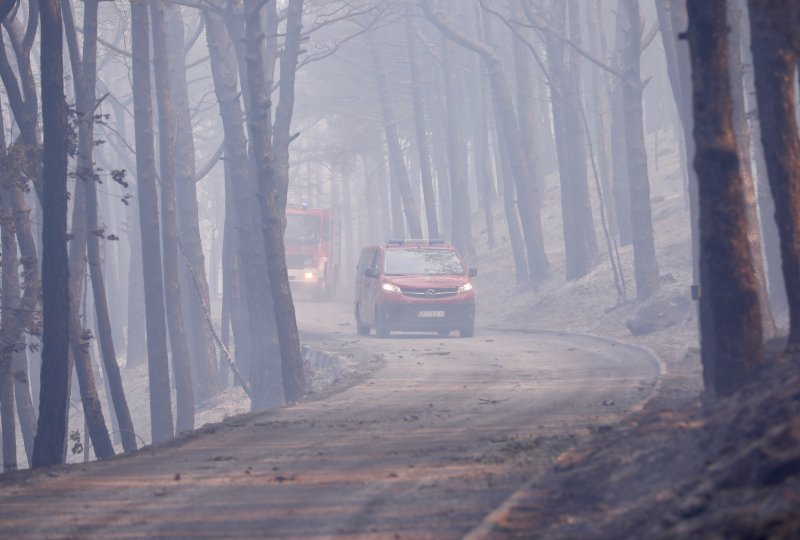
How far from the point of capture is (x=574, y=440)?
34.7 ft

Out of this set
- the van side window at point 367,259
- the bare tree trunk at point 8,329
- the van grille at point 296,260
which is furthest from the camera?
the van grille at point 296,260

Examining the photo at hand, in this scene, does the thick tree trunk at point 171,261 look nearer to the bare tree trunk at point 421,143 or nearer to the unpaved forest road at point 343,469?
the unpaved forest road at point 343,469

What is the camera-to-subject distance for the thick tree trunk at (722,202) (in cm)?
966

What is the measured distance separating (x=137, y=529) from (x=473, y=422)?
213 inches

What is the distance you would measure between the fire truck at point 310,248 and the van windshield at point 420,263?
18.6 m

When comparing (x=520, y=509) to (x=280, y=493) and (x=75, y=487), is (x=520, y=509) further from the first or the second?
(x=75, y=487)

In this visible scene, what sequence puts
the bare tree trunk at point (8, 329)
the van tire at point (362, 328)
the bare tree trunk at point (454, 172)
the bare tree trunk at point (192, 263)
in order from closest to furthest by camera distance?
the bare tree trunk at point (8, 329)
the bare tree trunk at point (192, 263)
the van tire at point (362, 328)
the bare tree trunk at point (454, 172)

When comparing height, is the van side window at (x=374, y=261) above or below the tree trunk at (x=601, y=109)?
below

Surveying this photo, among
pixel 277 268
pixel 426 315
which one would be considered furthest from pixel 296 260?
pixel 277 268

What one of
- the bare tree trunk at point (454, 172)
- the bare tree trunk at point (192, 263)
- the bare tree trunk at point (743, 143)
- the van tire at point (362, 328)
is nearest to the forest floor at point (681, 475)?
the bare tree trunk at point (743, 143)

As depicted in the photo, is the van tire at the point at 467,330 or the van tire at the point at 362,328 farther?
the van tire at the point at 362,328

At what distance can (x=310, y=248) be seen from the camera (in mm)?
47938

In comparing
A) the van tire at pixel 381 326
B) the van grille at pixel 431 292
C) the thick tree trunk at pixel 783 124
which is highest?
the thick tree trunk at pixel 783 124

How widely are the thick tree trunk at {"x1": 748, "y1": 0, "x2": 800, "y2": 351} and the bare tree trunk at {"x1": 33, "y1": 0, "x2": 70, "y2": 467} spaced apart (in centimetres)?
973
